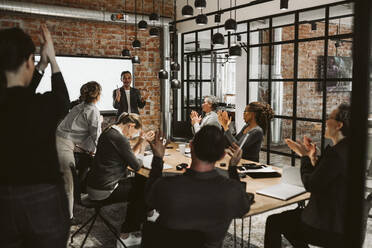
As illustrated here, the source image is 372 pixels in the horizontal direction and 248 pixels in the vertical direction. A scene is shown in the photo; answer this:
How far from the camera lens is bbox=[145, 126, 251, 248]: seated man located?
1667mm

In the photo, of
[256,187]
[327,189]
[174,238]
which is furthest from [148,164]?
[174,238]

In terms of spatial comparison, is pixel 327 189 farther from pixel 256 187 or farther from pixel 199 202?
pixel 199 202

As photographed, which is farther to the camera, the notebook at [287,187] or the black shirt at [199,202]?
the notebook at [287,187]

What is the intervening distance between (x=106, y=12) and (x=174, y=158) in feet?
12.2

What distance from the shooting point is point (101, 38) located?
6.64 m

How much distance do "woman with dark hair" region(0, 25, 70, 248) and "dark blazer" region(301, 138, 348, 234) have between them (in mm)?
1420

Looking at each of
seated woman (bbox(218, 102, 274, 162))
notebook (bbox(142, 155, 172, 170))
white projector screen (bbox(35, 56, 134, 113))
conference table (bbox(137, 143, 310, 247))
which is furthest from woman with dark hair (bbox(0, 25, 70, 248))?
white projector screen (bbox(35, 56, 134, 113))

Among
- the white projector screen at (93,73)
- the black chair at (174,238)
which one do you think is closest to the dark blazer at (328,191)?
the black chair at (174,238)

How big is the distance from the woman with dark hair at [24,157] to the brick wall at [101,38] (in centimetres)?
476

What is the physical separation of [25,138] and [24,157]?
3.0 inches

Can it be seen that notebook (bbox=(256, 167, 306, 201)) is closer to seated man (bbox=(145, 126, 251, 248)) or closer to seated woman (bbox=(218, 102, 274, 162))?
seated man (bbox=(145, 126, 251, 248))

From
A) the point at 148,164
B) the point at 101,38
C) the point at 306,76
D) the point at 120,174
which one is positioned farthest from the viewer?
the point at 101,38

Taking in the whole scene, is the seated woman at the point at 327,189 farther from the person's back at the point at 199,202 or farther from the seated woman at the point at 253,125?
the seated woman at the point at 253,125

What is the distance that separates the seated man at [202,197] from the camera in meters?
1.67
